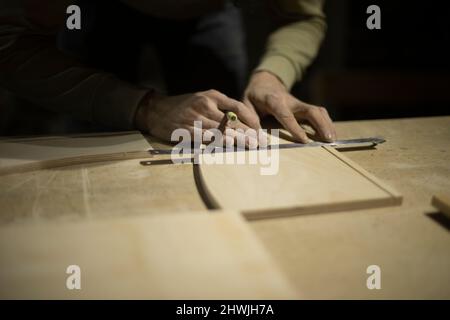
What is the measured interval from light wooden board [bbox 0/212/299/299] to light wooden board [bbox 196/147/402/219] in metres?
0.09

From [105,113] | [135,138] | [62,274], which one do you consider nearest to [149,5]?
[105,113]

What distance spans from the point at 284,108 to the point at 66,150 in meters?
0.57

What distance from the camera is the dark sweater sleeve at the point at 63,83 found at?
43.7 inches

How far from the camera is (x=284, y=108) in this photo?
1.13 meters

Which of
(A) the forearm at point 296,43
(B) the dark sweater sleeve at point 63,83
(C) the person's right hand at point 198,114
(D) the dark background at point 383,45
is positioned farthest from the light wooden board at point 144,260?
(D) the dark background at point 383,45

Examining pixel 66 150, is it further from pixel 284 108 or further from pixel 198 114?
pixel 284 108

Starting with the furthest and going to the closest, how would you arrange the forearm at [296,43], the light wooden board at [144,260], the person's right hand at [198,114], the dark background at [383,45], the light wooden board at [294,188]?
the dark background at [383,45], the forearm at [296,43], the person's right hand at [198,114], the light wooden board at [294,188], the light wooden board at [144,260]

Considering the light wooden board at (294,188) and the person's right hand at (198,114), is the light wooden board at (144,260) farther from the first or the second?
the person's right hand at (198,114)

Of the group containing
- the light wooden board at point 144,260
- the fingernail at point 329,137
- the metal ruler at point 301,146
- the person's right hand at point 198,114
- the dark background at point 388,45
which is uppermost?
the dark background at point 388,45

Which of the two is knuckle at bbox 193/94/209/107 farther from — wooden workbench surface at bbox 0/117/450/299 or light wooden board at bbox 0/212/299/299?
light wooden board at bbox 0/212/299/299

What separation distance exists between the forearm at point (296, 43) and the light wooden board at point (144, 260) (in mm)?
909

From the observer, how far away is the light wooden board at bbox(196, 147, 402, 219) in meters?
0.71
